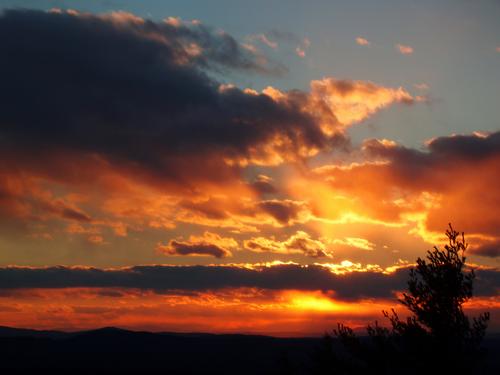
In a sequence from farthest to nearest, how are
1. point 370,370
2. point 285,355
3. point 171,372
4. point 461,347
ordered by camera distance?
1. point 171,372
2. point 285,355
3. point 370,370
4. point 461,347

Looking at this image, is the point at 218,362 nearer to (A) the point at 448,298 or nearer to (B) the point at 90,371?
(B) the point at 90,371

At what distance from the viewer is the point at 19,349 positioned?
608 ft

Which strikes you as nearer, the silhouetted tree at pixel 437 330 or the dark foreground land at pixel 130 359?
the silhouetted tree at pixel 437 330

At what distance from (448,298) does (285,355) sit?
17.3 metres

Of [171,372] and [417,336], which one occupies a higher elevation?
[417,336]

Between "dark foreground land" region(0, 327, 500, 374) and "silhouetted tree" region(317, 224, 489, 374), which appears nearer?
"silhouetted tree" region(317, 224, 489, 374)

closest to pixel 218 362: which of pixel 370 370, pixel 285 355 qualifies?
pixel 285 355

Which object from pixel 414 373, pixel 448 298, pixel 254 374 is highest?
pixel 448 298

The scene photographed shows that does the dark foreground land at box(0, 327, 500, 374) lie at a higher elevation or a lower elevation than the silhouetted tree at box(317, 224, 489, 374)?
lower

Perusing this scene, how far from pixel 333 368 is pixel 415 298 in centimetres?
742

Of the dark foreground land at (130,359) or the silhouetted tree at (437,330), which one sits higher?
the silhouetted tree at (437,330)

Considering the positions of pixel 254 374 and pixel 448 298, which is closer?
pixel 448 298

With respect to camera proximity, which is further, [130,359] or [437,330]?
[130,359]

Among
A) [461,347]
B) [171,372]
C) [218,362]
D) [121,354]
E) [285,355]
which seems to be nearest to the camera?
[461,347]
